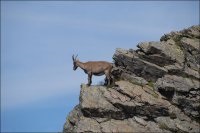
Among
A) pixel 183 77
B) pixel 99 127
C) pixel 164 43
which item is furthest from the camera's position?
pixel 164 43

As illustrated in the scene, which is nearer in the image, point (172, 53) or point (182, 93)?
point (182, 93)

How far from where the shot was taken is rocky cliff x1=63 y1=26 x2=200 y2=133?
34531 mm

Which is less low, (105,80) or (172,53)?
(172,53)

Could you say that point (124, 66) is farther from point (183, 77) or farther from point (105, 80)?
point (183, 77)

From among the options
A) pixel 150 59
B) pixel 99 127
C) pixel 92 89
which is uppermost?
pixel 150 59

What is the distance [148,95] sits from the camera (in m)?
36.1

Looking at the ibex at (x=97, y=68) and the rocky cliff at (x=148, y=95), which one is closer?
the rocky cliff at (x=148, y=95)

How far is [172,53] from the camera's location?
3828cm

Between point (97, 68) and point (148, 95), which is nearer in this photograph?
point (148, 95)

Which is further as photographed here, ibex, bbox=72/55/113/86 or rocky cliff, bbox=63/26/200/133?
ibex, bbox=72/55/113/86

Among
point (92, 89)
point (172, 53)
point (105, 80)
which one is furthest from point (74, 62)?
point (172, 53)

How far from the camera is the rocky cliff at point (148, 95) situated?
34.5m

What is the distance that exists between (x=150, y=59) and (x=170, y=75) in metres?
2.83

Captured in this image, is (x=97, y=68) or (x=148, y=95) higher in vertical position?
(x=97, y=68)
